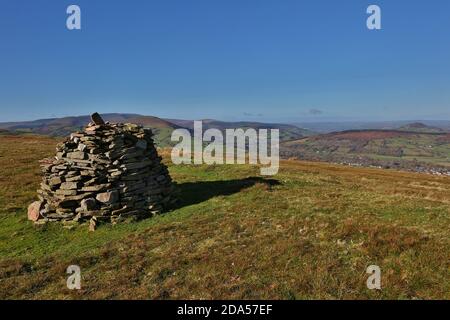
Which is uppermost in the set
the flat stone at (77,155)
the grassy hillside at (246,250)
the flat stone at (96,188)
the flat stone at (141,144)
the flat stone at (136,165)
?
the flat stone at (141,144)


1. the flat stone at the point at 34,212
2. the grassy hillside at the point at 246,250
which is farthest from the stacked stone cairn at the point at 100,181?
the grassy hillside at the point at 246,250

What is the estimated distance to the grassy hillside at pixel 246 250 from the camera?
1506 cm

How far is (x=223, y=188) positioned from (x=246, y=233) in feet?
36.0

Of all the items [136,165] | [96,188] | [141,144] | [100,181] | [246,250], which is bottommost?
[246,250]

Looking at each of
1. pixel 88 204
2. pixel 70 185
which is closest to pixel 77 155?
pixel 70 185

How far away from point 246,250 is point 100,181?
11.2 meters

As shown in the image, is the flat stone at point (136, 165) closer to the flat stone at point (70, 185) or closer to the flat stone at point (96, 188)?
the flat stone at point (96, 188)

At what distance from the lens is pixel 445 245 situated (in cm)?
1770

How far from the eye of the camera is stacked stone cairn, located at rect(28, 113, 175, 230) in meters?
24.3

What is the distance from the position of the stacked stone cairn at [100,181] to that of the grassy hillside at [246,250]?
1095mm

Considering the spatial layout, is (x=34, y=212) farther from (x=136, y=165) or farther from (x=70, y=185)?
(x=136, y=165)

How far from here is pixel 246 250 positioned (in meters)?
18.5

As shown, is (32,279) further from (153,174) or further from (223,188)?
(223,188)
